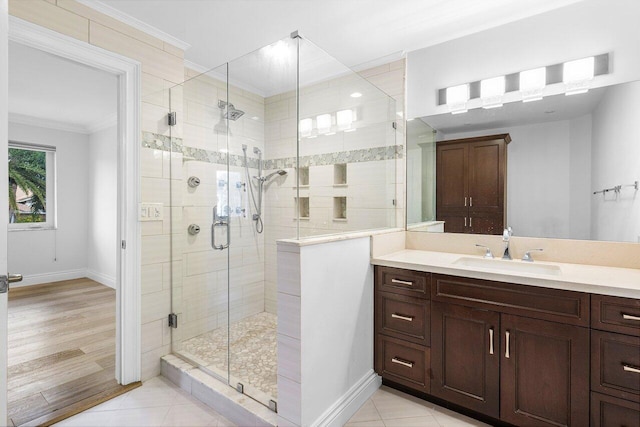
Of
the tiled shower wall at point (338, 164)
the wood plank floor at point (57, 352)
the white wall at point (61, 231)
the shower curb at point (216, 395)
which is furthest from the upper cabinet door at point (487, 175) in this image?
the white wall at point (61, 231)

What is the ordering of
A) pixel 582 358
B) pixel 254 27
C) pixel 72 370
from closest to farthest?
1. pixel 582 358
2. pixel 254 27
3. pixel 72 370

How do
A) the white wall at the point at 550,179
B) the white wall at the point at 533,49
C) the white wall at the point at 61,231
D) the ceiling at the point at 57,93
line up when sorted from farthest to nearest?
the white wall at the point at 61,231, the ceiling at the point at 57,93, the white wall at the point at 550,179, the white wall at the point at 533,49

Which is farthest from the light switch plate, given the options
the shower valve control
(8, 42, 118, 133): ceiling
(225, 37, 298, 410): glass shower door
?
(8, 42, 118, 133): ceiling

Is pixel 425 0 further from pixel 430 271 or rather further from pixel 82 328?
pixel 82 328

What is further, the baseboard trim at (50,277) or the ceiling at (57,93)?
the baseboard trim at (50,277)

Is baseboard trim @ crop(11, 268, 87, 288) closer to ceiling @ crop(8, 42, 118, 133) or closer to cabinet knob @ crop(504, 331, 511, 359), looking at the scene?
ceiling @ crop(8, 42, 118, 133)

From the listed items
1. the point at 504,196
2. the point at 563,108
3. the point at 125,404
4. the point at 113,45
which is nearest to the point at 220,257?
the point at 125,404

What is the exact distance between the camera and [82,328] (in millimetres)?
3197

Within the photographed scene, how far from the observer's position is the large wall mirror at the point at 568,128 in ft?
5.84

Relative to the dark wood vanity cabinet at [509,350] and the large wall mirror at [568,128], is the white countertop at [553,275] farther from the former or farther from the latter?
the large wall mirror at [568,128]

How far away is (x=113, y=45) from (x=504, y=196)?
8.92 ft

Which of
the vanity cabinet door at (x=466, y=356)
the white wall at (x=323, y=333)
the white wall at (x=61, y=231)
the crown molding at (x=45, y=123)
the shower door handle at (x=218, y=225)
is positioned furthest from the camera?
the white wall at (x=61, y=231)

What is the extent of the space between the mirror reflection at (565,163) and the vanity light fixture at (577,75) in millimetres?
45

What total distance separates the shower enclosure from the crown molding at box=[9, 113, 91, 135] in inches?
153
